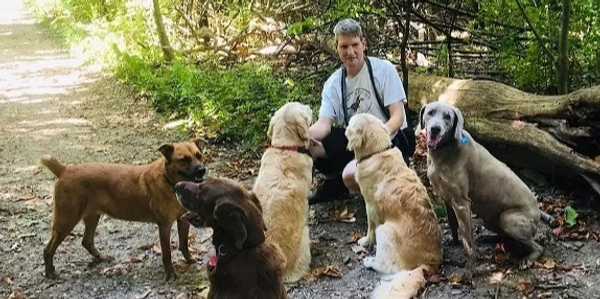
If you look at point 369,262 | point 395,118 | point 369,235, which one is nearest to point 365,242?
point 369,235

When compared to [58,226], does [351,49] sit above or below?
above

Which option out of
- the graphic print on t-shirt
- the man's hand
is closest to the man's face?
the graphic print on t-shirt

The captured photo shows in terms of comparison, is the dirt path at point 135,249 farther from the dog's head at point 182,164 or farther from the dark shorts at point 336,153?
the dog's head at point 182,164

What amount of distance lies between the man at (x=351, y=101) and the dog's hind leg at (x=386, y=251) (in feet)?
3.32

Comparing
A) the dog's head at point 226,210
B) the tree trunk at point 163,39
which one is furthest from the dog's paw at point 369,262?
the tree trunk at point 163,39

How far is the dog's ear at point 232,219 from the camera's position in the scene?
3.10m

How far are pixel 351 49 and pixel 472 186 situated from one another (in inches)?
67.6

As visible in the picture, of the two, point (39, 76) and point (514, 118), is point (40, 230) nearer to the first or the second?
point (514, 118)

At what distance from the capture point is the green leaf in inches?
213

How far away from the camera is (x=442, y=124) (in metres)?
4.81

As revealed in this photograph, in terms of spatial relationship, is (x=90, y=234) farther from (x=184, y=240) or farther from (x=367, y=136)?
(x=367, y=136)

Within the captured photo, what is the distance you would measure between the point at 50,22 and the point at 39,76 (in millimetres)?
10779

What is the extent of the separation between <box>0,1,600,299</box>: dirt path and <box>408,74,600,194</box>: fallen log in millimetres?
439

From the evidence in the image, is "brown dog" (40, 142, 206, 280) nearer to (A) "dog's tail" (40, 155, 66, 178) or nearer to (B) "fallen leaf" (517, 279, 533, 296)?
(A) "dog's tail" (40, 155, 66, 178)
